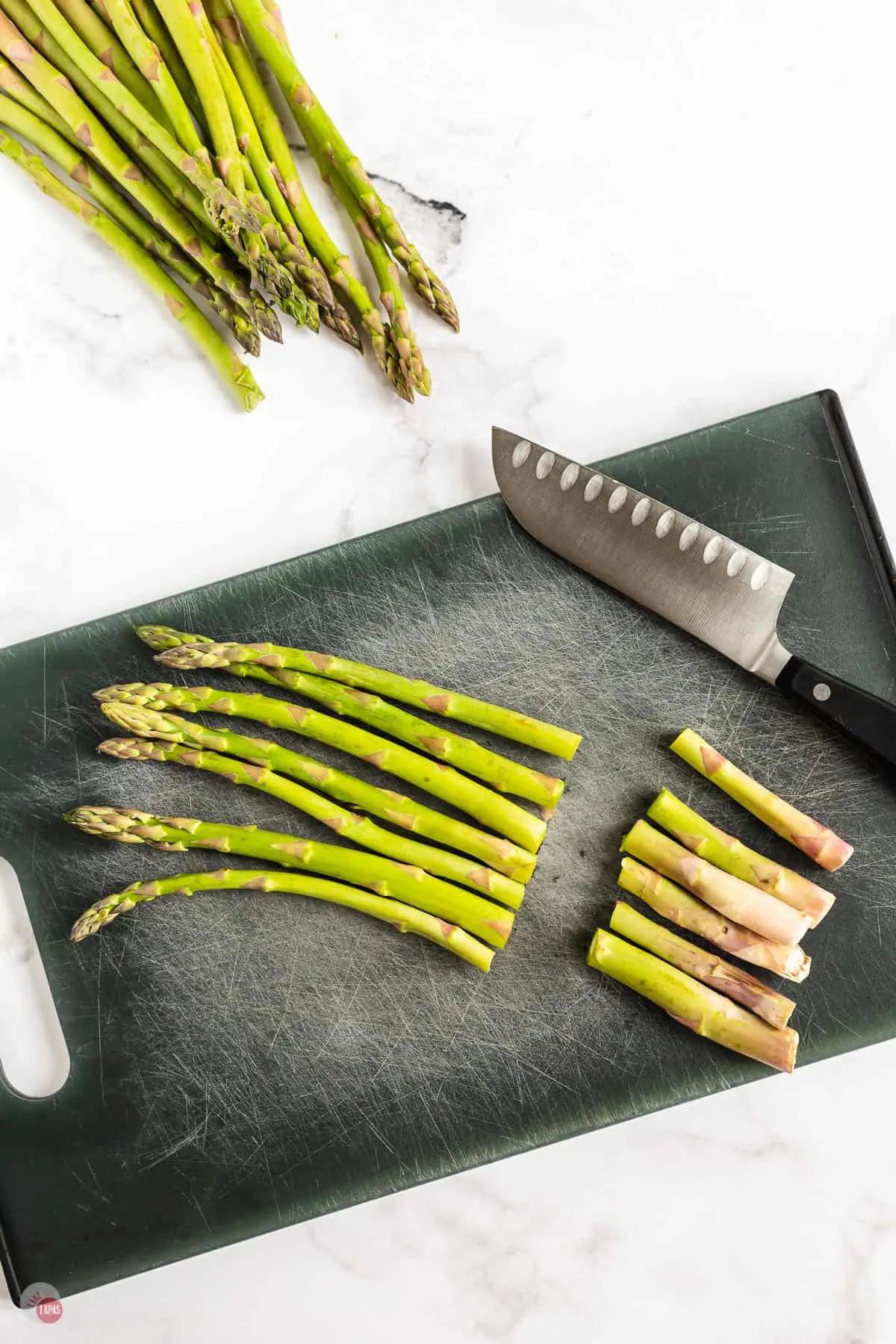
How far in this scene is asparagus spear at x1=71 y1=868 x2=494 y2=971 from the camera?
2867mm

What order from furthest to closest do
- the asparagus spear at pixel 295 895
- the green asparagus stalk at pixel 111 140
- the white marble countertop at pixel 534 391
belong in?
the white marble countertop at pixel 534 391, the green asparagus stalk at pixel 111 140, the asparagus spear at pixel 295 895

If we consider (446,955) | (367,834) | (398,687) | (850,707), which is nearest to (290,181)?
(398,687)

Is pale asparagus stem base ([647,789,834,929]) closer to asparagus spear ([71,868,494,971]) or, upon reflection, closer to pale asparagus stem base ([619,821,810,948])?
pale asparagus stem base ([619,821,810,948])

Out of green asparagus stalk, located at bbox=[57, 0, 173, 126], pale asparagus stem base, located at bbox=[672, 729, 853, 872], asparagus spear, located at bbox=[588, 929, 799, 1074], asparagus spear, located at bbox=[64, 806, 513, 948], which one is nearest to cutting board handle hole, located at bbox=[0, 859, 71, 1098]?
asparagus spear, located at bbox=[64, 806, 513, 948]

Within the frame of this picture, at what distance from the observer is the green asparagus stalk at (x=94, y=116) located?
9.43 feet

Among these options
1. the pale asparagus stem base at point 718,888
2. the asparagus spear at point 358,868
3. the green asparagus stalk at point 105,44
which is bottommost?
the pale asparagus stem base at point 718,888

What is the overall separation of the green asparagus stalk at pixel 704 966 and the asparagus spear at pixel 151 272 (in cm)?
190

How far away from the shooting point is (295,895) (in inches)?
118

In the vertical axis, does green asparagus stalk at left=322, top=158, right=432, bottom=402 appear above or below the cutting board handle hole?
above

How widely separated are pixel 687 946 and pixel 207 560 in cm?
182

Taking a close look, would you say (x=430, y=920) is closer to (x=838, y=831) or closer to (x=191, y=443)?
(x=838, y=831)

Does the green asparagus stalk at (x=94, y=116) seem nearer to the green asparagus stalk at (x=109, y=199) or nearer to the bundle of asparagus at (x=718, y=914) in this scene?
the green asparagus stalk at (x=109, y=199)

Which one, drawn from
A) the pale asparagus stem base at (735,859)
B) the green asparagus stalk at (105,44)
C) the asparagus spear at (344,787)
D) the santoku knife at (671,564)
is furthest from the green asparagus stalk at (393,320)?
the pale asparagus stem base at (735,859)

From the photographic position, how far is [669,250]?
10.4 ft
